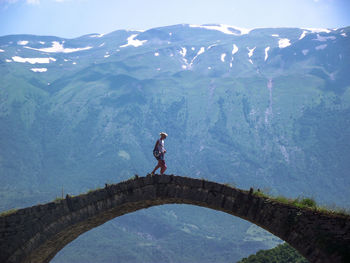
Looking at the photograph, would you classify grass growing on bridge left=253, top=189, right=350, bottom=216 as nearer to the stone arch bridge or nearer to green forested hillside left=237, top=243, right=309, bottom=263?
the stone arch bridge

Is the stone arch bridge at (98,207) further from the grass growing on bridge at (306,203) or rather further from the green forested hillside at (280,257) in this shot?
the green forested hillside at (280,257)

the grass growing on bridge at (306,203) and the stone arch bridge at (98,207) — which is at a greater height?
the grass growing on bridge at (306,203)

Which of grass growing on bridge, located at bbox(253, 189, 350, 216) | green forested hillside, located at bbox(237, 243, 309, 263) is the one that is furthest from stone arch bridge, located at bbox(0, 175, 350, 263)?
green forested hillside, located at bbox(237, 243, 309, 263)

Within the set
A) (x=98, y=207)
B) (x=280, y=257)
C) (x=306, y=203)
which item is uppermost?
(x=306, y=203)

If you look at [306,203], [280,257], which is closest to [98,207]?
[306,203]

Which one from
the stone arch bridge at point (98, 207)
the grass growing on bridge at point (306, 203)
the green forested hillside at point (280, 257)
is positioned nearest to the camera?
the grass growing on bridge at point (306, 203)

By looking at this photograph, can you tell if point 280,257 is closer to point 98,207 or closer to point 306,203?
point 98,207

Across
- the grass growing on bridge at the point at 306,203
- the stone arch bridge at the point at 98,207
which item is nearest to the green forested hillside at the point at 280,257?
the stone arch bridge at the point at 98,207

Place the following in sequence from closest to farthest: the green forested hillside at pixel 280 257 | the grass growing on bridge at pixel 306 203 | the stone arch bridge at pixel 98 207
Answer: the grass growing on bridge at pixel 306 203
the stone arch bridge at pixel 98 207
the green forested hillside at pixel 280 257

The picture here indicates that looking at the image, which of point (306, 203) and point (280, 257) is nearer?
point (306, 203)

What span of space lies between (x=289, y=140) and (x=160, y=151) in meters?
184

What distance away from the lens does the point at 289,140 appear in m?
193

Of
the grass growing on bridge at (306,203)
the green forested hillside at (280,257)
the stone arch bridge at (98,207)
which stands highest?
the grass growing on bridge at (306,203)

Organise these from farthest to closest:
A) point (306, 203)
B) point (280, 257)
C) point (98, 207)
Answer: point (280, 257) < point (98, 207) < point (306, 203)
